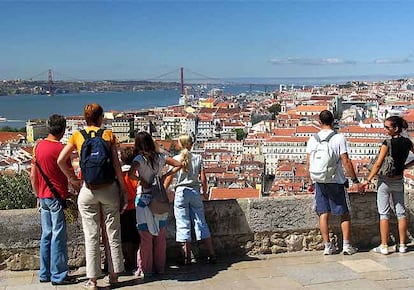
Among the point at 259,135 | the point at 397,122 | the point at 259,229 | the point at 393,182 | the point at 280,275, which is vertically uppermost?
the point at 397,122

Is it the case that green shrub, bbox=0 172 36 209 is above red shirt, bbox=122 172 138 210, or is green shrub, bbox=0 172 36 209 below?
below

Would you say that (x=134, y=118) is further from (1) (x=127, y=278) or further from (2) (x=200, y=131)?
(1) (x=127, y=278)

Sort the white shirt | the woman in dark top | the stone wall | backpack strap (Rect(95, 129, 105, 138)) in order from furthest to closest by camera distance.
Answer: the woman in dark top
the white shirt
the stone wall
backpack strap (Rect(95, 129, 105, 138))

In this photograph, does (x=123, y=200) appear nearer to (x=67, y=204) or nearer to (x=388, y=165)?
(x=67, y=204)

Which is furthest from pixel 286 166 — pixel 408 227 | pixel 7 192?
pixel 408 227

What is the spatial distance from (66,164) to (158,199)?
0.62m

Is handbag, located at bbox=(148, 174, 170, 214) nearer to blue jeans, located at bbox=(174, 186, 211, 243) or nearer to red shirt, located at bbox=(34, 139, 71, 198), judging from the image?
blue jeans, located at bbox=(174, 186, 211, 243)

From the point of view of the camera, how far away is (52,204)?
11.1 ft

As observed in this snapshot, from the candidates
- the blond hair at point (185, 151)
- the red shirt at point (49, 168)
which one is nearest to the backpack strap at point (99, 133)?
the red shirt at point (49, 168)

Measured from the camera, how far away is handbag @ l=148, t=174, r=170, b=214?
347 centimetres

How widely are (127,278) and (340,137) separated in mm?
1728

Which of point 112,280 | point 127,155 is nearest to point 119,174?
point 127,155

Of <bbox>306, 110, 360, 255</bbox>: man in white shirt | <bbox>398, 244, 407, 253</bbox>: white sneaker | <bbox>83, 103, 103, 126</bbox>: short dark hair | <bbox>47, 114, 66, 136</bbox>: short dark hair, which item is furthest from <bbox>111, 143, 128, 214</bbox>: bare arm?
<bbox>398, 244, 407, 253</bbox>: white sneaker

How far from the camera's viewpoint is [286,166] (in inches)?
1997
